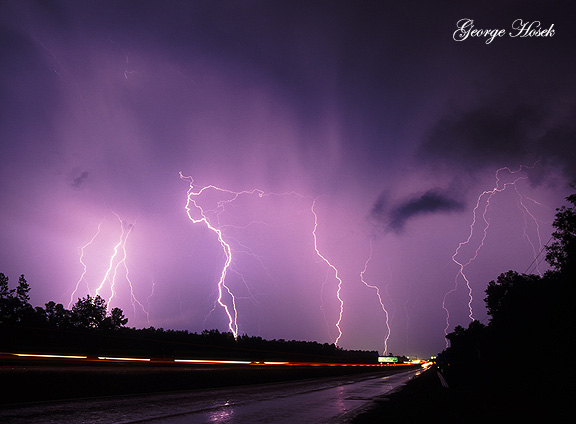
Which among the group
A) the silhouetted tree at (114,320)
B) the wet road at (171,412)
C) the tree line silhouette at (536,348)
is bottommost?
the wet road at (171,412)

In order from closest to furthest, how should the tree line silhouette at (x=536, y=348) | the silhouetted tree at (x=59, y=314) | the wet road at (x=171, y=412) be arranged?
1. the wet road at (x=171, y=412)
2. the tree line silhouette at (x=536, y=348)
3. the silhouetted tree at (x=59, y=314)

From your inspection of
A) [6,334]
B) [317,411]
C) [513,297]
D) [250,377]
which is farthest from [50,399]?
[513,297]

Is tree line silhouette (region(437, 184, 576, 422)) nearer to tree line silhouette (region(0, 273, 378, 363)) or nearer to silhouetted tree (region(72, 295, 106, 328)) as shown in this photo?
tree line silhouette (region(0, 273, 378, 363))

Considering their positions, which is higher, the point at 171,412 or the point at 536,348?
the point at 536,348

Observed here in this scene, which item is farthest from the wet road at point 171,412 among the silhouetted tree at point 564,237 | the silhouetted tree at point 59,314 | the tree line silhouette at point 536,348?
the silhouetted tree at point 59,314

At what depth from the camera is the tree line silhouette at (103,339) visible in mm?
31956

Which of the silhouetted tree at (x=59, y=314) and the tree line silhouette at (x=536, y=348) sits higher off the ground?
the silhouetted tree at (x=59, y=314)

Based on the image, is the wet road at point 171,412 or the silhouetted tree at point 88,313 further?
the silhouetted tree at point 88,313

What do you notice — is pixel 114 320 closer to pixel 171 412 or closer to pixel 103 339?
Answer: pixel 103 339

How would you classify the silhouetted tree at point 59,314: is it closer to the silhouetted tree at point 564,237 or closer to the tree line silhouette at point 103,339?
the tree line silhouette at point 103,339

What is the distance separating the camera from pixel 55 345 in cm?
3828

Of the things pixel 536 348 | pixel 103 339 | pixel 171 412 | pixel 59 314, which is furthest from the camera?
pixel 59 314

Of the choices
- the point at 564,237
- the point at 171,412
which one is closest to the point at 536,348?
the point at 564,237

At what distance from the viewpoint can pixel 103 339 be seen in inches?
1887
